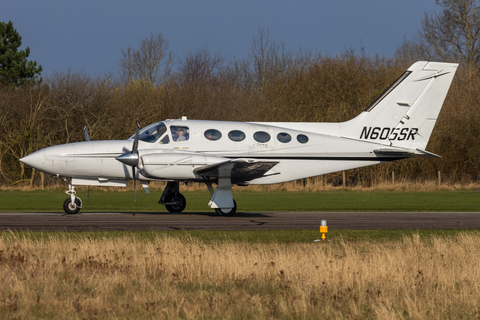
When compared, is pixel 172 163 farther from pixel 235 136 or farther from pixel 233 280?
pixel 233 280

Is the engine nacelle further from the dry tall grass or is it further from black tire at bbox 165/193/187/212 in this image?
the dry tall grass

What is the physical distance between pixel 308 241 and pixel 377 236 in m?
2.13

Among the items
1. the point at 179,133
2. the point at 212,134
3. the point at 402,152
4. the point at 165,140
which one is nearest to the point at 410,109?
the point at 402,152

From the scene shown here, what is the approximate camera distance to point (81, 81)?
137 feet

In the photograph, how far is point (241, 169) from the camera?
57.8ft

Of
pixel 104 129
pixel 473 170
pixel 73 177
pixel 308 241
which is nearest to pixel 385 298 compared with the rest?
pixel 308 241

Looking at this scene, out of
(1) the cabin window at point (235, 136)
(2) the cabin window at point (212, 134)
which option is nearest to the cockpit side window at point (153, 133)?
(2) the cabin window at point (212, 134)

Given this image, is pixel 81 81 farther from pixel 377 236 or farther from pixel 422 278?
pixel 422 278

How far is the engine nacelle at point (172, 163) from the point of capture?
56.3 feet

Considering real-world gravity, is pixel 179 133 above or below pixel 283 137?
above

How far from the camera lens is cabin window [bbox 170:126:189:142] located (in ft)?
59.3

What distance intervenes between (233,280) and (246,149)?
10574 mm

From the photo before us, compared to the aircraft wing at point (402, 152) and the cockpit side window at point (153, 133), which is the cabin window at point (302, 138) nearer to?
the aircraft wing at point (402, 152)

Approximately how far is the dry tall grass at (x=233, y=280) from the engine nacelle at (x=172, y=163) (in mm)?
5986
